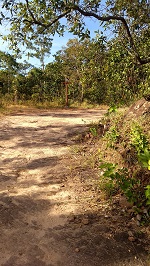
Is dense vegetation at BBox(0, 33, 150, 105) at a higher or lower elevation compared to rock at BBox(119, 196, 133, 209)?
higher

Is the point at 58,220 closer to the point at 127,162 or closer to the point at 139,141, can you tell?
the point at 127,162

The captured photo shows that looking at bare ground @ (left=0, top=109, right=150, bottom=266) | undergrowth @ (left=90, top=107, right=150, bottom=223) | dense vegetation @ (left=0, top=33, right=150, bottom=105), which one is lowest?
bare ground @ (left=0, top=109, right=150, bottom=266)

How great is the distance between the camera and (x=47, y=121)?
9.65m

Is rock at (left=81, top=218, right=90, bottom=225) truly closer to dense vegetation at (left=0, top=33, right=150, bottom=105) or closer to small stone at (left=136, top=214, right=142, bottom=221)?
small stone at (left=136, top=214, right=142, bottom=221)

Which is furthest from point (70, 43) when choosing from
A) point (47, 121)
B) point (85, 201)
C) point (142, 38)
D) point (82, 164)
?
point (85, 201)

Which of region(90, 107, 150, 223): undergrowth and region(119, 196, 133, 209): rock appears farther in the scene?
region(119, 196, 133, 209): rock

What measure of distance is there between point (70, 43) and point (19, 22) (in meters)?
19.2

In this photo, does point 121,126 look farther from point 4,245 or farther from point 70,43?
point 70,43

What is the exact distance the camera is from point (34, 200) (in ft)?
12.5

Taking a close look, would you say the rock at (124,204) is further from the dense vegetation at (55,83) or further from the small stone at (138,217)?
the dense vegetation at (55,83)

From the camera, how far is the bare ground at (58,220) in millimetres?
2590

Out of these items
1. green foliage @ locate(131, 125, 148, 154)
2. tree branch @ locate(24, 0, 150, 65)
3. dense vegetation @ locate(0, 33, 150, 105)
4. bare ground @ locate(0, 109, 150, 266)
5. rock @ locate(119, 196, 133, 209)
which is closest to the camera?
bare ground @ locate(0, 109, 150, 266)

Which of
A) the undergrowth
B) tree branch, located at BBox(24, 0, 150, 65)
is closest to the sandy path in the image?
the undergrowth

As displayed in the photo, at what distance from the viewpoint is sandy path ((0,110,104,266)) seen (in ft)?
8.72
